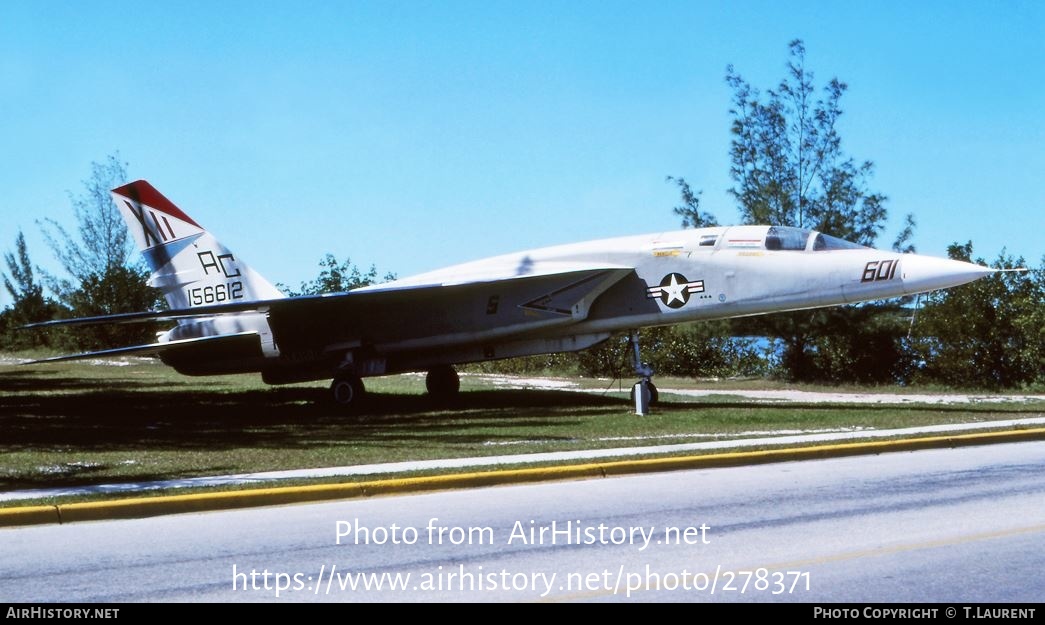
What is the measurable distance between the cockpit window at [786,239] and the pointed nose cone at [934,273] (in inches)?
68.9

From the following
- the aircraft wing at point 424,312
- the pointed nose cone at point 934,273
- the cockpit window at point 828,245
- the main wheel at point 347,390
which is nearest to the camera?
the pointed nose cone at point 934,273

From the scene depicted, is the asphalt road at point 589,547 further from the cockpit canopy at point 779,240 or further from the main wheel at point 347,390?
the main wheel at point 347,390

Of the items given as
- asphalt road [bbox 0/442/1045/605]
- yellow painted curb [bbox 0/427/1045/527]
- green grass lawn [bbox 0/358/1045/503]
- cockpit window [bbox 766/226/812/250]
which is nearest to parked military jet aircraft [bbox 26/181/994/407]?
cockpit window [bbox 766/226/812/250]

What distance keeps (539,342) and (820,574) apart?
15.0 metres

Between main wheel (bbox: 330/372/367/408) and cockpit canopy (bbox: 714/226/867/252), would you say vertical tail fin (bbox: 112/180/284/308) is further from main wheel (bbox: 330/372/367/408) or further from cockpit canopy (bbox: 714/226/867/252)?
cockpit canopy (bbox: 714/226/867/252)

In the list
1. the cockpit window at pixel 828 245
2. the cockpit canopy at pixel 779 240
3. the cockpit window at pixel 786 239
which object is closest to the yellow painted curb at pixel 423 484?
the cockpit window at pixel 828 245

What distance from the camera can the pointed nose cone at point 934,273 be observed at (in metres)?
16.1

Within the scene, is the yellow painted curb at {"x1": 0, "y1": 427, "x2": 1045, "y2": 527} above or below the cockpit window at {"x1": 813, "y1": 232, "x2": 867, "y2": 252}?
below

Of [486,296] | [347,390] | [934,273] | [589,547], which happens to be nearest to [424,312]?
[486,296]

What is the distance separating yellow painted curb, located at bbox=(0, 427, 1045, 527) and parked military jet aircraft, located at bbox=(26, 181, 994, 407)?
4.52m

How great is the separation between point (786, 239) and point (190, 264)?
13.2 metres

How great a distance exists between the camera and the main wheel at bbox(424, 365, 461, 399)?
80.0ft

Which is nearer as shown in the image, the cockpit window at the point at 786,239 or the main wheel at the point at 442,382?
the cockpit window at the point at 786,239

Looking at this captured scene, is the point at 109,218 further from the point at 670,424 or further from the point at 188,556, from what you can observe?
the point at 188,556
